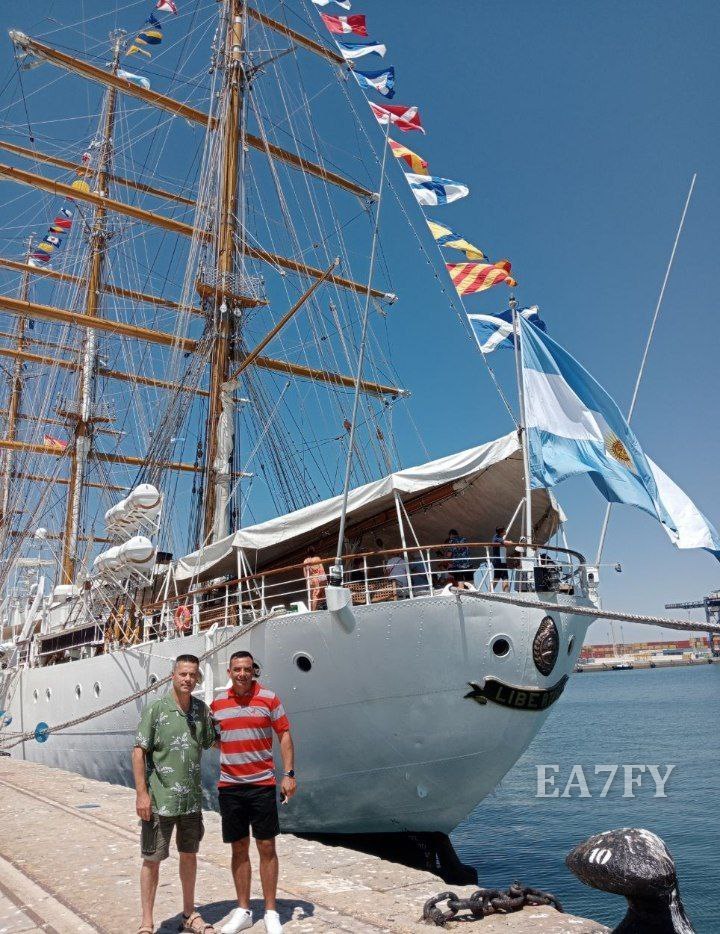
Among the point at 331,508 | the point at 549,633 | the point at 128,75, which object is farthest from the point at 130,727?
the point at 128,75

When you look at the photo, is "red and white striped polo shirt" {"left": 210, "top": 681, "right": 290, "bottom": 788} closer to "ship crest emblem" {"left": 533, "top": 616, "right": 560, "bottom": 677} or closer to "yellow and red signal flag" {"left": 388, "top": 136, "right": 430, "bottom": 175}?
"ship crest emblem" {"left": 533, "top": 616, "right": 560, "bottom": 677}

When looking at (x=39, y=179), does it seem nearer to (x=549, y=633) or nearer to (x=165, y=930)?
(x=549, y=633)

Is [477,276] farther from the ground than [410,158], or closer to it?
closer to it

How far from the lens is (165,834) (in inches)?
174

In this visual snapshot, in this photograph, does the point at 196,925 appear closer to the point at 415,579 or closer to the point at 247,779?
the point at 247,779

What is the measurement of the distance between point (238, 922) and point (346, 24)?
17858 mm

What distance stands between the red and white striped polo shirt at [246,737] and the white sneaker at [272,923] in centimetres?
71

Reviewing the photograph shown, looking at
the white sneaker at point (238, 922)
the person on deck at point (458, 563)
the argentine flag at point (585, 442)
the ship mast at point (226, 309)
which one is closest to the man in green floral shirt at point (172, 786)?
the white sneaker at point (238, 922)

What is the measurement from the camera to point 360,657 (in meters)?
9.74

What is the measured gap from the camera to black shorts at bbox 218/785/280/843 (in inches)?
178

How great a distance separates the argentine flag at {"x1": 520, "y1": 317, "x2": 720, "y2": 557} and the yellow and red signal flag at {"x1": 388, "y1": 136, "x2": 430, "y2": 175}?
4.16 metres

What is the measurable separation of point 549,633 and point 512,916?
18.6 feet

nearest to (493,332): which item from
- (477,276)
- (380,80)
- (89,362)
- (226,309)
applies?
(477,276)

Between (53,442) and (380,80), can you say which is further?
(53,442)
